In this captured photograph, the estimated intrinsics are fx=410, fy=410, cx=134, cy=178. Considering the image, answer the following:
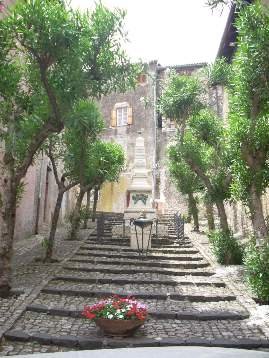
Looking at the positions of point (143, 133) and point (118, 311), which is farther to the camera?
point (143, 133)

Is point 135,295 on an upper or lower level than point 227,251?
lower

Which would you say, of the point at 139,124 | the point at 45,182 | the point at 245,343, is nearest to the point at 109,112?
the point at 139,124

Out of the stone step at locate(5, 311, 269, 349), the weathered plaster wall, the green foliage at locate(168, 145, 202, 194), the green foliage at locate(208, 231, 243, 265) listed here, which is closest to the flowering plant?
the stone step at locate(5, 311, 269, 349)

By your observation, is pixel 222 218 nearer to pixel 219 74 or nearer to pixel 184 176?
pixel 219 74

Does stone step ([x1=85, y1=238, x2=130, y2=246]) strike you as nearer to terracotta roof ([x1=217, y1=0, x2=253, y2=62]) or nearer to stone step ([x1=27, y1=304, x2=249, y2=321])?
stone step ([x1=27, y1=304, x2=249, y2=321])

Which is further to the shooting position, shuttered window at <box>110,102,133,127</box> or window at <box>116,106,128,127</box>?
window at <box>116,106,128,127</box>

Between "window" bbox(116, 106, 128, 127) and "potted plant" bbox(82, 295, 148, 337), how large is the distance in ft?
83.3

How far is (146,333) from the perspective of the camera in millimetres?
5875

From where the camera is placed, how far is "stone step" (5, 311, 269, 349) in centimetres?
540

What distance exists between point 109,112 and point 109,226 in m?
15.1

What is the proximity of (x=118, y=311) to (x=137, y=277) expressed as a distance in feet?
12.2

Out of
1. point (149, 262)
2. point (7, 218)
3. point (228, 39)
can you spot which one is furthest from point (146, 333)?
point (228, 39)

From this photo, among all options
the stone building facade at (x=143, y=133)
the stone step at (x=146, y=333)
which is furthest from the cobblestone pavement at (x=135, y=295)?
the stone building facade at (x=143, y=133)

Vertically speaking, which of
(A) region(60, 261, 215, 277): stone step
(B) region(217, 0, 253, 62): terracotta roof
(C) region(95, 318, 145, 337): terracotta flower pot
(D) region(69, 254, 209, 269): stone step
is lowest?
(C) region(95, 318, 145, 337): terracotta flower pot
